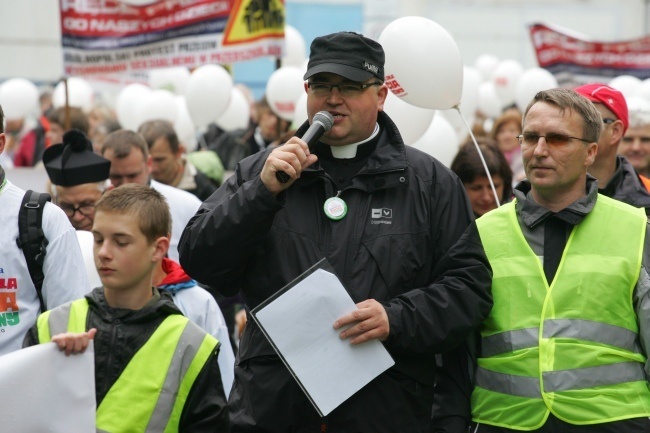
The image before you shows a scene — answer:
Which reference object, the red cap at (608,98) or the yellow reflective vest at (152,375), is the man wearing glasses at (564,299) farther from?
the red cap at (608,98)

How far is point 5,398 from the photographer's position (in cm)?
382

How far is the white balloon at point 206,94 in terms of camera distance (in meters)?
12.6

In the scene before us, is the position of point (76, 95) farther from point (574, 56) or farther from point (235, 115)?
point (574, 56)

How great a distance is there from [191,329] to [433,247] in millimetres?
869

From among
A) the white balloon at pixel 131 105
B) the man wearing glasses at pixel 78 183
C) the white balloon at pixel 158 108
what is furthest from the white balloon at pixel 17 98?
the man wearing glasses at pixel 78 183

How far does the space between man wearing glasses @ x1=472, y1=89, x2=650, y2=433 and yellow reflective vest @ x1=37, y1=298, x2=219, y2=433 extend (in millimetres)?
1013

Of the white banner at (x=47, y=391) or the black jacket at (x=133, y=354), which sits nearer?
the white banner at (x=47, y=391)

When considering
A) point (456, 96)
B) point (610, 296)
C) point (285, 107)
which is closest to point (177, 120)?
point (285, 107)

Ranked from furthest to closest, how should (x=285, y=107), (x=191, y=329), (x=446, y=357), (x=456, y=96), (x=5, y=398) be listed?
1. (x=285, y=107)
2. (x=456, y=96)
3. (x=446, y=357)
4. (x=191, y=329)
5. (x=5, y=398)

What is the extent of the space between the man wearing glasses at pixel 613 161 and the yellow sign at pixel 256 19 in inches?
195

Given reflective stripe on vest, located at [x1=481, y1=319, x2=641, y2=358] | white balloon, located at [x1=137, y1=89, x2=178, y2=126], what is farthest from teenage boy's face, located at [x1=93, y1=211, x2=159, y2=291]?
white balloon, located at [x1=137, y1=89, x2=178, y2=126]

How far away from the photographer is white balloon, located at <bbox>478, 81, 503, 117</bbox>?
17.4 meters

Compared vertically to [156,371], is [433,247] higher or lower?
higher

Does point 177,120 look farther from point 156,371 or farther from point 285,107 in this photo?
point 156,371
